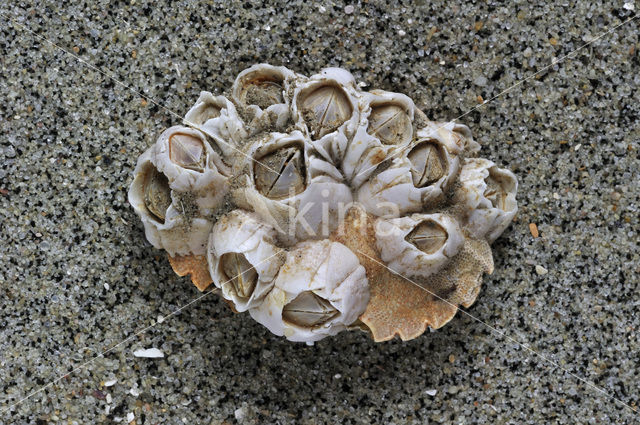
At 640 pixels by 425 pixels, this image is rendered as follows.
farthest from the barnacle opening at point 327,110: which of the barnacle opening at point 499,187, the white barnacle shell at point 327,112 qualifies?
the barnacle opening at point 499,187

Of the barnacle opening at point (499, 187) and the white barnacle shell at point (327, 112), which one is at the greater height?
the white barnacle shell at point (327, 112)

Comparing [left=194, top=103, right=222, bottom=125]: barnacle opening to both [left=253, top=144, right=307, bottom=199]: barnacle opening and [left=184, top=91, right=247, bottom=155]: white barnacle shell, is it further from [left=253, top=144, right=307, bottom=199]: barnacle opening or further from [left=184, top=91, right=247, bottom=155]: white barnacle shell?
[left=253, top=144, right=307, bottom=199]: barnacle opening

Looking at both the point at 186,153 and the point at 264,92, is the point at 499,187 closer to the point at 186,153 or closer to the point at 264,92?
the point at 264,92

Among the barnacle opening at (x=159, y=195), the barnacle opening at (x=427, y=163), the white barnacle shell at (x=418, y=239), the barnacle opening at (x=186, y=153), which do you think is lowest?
the white barnacle shell at (x=418, y=239)

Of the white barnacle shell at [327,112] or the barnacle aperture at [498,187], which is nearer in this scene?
the white barnacle shell at [327,112]

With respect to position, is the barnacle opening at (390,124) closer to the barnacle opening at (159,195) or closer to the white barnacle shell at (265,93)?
the white barnacle shell at (265,93)

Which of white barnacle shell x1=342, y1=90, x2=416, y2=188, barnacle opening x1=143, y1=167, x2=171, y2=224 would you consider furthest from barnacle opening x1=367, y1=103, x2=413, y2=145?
barnacle opening x1=143, y1=167, x2=171, y2=224

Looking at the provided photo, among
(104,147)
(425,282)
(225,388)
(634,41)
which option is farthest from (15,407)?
(634,41)
